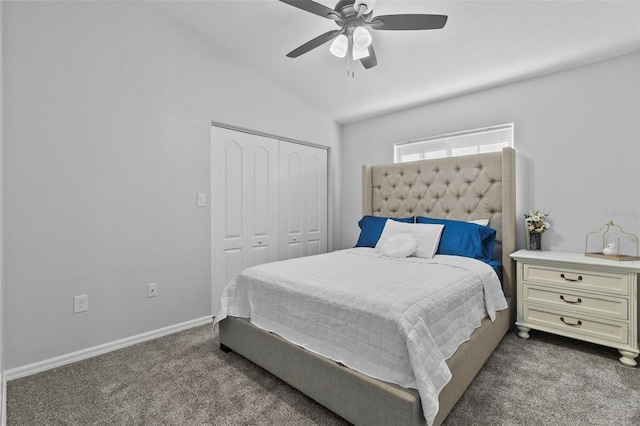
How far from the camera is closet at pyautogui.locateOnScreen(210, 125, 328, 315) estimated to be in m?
3.00

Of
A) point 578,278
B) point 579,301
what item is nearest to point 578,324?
point 579,301

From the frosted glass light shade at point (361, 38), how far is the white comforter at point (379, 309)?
1.43 m

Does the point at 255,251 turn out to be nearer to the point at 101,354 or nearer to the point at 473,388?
the point at 101,354

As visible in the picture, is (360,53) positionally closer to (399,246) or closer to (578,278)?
(399,246)

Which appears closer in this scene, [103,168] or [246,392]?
[246,392]

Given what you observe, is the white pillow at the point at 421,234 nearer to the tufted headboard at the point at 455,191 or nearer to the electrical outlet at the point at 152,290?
the tufted headboard at the point at 455,191

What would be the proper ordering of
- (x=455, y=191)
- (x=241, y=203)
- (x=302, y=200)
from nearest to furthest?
(x=455, y=191), (x=241, y=203), (x=302, y=200)

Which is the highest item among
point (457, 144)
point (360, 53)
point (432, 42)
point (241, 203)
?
point (432, 42)

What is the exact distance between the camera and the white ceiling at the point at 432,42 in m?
2.06

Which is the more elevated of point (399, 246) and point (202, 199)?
point (202, 199)

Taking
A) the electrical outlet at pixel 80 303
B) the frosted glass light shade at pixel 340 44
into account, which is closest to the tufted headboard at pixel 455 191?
the frosted glass light shade at pixel 340 44

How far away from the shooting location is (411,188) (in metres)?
3.39

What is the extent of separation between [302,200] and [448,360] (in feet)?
8.57

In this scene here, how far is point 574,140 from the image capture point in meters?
2.51
